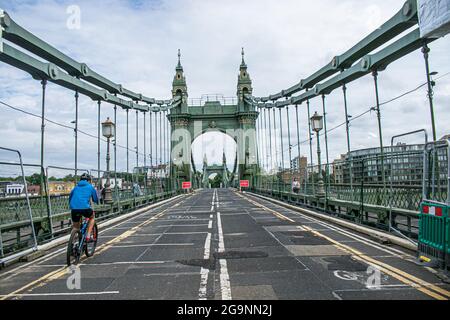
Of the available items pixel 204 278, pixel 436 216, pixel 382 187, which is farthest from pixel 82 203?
pixel 382 187

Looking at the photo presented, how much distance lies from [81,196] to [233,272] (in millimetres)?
3397

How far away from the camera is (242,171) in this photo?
6056cm

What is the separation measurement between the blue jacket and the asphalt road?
1.07 metres

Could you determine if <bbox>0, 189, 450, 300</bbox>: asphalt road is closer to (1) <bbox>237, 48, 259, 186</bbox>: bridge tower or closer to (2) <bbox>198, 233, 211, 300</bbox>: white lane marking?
(2) <bbox>198, 233, 211, 300</bbox>: white lane marking

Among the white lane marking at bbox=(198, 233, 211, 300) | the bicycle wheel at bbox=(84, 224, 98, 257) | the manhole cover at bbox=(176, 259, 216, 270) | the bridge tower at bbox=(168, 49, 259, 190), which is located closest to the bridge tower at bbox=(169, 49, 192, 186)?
the bridge tower at bbox=(168, 49, 259, 190)

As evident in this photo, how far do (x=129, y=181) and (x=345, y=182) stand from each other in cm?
1189

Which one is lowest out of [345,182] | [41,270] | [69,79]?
[41,270]

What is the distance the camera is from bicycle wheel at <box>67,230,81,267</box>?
703 centimetres

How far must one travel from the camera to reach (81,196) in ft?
24.7

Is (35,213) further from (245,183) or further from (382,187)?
(245,183)

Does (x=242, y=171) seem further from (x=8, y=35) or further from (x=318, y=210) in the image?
(x=8, y=35)

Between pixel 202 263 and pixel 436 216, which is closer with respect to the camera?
pixel 436 216

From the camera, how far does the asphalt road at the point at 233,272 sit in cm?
502
